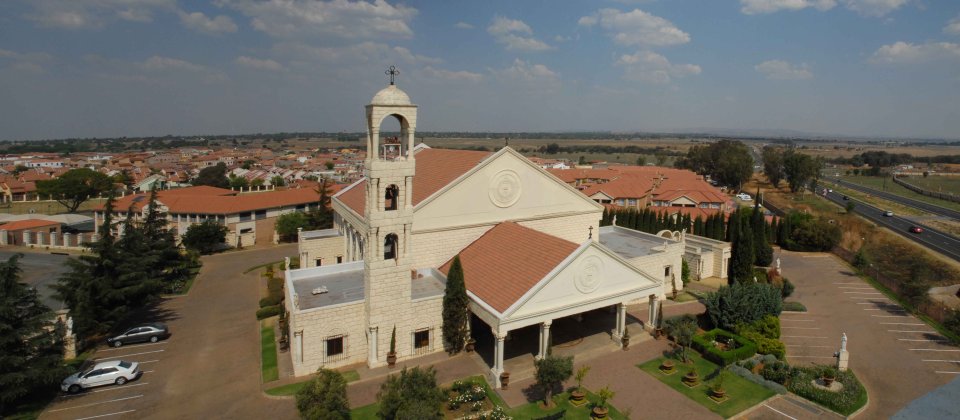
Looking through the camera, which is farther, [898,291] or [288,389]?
[898,291]

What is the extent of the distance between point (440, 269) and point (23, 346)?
54.4 ft

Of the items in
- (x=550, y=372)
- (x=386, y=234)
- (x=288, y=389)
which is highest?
(x=386, y=234)

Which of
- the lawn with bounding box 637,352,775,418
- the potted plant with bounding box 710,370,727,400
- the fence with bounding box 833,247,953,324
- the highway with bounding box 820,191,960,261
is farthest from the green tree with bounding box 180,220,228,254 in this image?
the highway with bounding box 820,191,960,261

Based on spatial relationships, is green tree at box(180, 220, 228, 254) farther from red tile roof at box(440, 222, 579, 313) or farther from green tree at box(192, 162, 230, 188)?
green tree at box(192, 162, 230, 188)

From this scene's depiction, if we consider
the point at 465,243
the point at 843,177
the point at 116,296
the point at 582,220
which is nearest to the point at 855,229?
the point at 582,220

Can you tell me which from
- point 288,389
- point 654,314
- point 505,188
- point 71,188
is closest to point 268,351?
point 288,389

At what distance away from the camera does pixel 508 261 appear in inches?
925

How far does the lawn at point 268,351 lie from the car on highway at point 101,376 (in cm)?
496

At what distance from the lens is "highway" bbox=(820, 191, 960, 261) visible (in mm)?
47438

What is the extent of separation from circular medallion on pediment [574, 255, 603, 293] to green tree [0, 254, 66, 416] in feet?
65.9

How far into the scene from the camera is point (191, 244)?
44.0 metres

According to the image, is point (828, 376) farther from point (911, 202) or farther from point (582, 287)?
point (911, 202)

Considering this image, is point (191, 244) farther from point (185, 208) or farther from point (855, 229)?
point (855, 229)

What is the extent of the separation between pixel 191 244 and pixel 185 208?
7.71m
